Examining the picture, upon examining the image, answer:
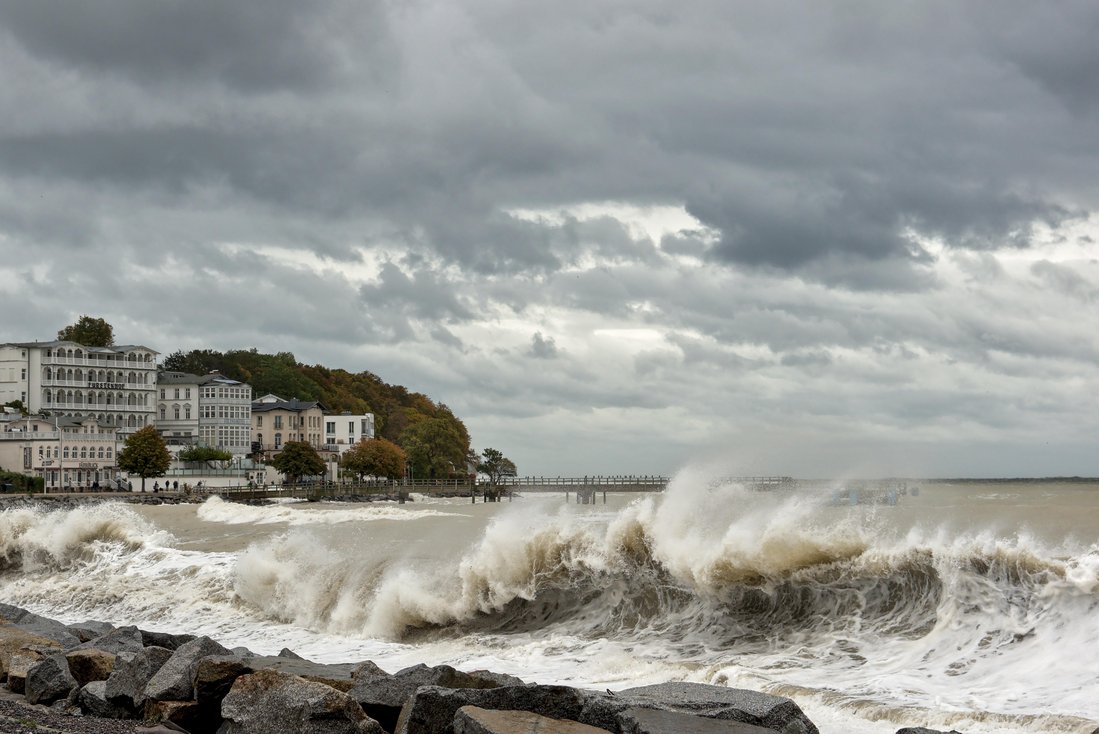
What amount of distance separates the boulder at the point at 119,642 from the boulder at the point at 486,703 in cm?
639

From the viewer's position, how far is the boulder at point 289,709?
9758 mm

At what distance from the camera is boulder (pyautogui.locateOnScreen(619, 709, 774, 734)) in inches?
335

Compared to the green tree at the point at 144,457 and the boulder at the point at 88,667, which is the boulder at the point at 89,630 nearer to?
the boulder at the point at 88,667

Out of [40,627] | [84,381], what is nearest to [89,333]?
[84,381]

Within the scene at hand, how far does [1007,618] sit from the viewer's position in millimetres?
14055

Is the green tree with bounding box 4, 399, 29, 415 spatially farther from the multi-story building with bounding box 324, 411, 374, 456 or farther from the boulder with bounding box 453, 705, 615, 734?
the boulder with bounding box 453, 705, 615, 734

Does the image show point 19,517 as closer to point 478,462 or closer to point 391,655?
point 391,655

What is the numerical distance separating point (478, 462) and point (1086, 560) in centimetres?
14467

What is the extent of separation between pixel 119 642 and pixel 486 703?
7524 millimetres

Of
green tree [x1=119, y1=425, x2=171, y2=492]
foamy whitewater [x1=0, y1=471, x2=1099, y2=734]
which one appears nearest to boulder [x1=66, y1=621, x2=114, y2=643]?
foamy whitewater [x1=0, y1=471, x2=1099, y2=734]

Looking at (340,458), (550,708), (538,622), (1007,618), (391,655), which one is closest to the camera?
(550,708)

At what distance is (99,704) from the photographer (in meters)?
11.7

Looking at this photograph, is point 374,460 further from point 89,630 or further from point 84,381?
point 89,630

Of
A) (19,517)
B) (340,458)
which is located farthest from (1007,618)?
(340,458)
